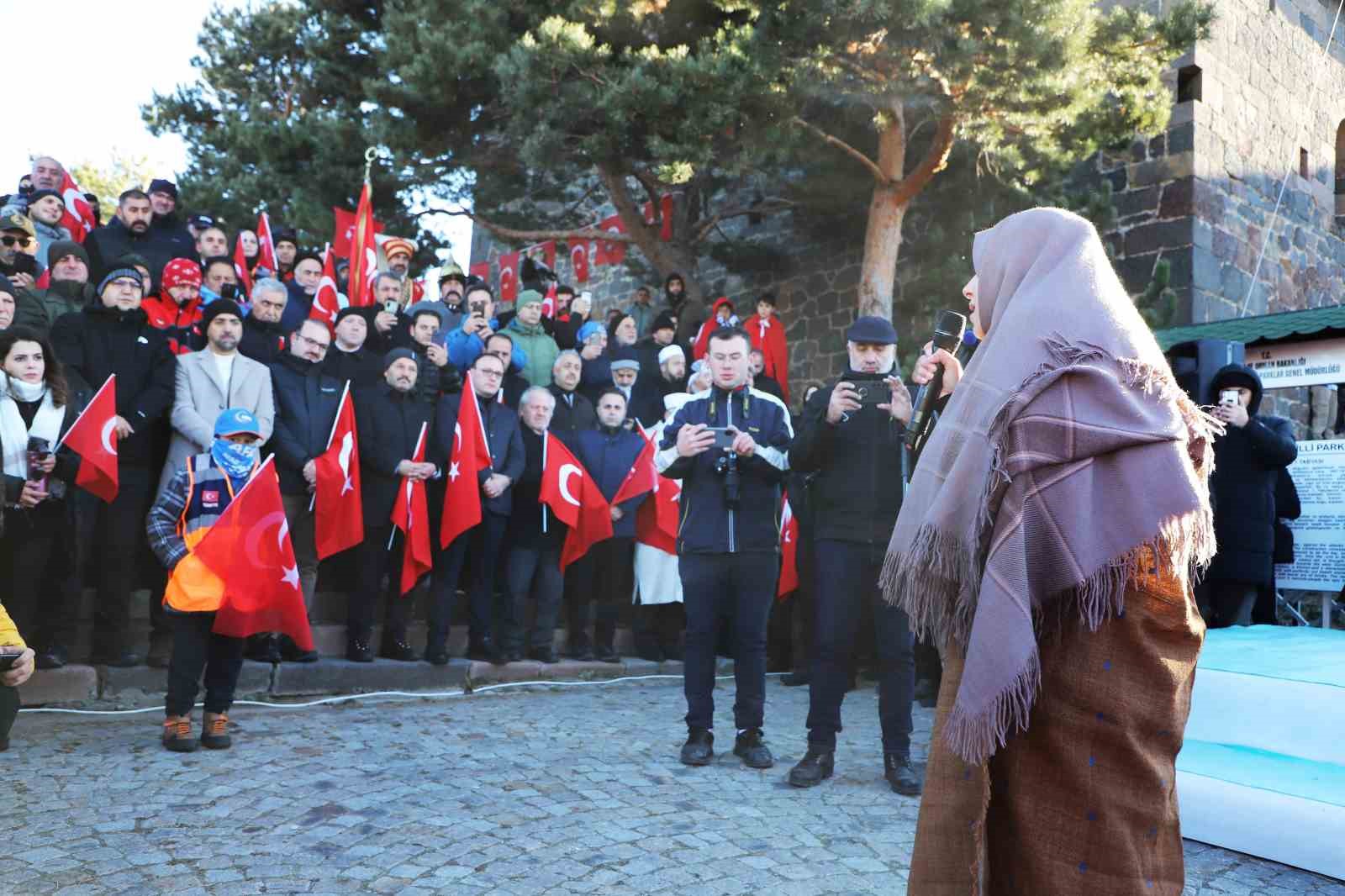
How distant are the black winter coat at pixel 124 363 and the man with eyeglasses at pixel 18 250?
2.73ft

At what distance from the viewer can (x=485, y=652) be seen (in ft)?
23.9

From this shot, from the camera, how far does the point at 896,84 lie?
9.62 m

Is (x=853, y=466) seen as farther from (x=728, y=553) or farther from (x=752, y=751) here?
(x=752, y=751)

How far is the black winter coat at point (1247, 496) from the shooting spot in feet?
20.6

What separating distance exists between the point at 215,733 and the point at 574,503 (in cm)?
303

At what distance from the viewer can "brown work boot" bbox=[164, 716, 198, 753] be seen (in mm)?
4977

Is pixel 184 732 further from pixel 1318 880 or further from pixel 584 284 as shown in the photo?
pixel 584 284

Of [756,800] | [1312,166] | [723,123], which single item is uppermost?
[1312,166]

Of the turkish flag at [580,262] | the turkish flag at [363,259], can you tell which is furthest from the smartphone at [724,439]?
the turkish flag at [580,262]

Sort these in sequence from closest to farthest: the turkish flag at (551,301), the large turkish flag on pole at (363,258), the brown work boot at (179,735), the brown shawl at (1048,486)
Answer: the brown shawl at (1048,486), the brown work boot at (179,735), the large turkish flag on pole at (363,258), the turkish flag at (551,301)

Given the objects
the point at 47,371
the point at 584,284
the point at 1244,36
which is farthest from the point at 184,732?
the point at 584,284

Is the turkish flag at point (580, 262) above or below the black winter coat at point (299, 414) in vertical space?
above

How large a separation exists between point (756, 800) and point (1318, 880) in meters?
2.09

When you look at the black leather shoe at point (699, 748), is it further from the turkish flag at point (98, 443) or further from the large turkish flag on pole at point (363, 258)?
the large turkish flag on pole at point (363, 258)
